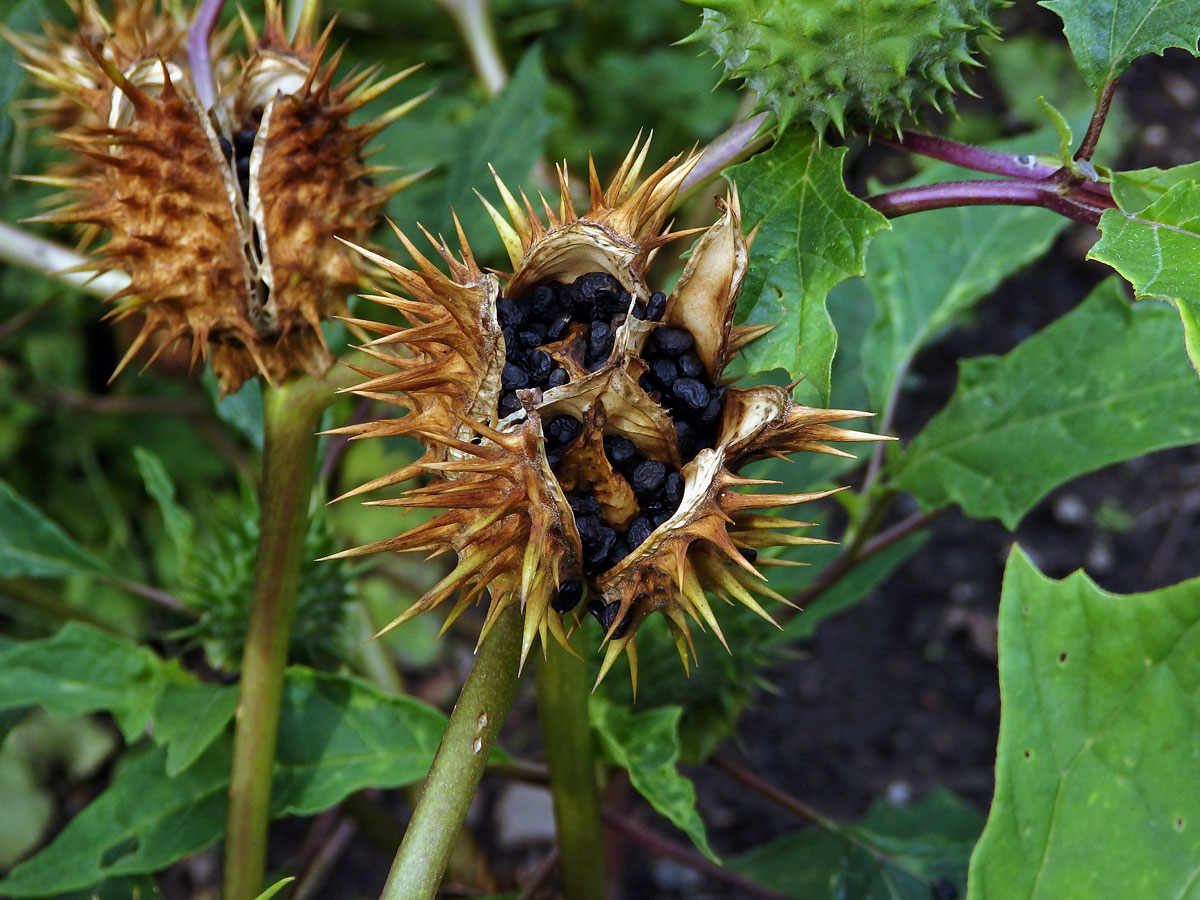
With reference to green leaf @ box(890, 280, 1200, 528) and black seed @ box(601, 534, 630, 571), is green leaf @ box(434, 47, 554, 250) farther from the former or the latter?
black seed @ box(601, 534, 630, 571)

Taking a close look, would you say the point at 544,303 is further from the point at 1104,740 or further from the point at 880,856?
the point at 880,856

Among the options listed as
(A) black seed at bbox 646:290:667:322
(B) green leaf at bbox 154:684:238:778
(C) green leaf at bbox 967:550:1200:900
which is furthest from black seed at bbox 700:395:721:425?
(B) green leaf at bbox 154:684:238:778

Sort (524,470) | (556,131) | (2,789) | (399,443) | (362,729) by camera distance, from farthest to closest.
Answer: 1. (556,131)
2. (2,789)
3. (399,443)
4. (362,729)
5. (524,470)

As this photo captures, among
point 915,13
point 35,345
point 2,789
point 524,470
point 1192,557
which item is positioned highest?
point 915,13

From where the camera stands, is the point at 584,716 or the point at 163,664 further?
the point at 163,664

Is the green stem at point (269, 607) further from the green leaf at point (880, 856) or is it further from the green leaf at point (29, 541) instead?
the green leaf at point (880, 856)

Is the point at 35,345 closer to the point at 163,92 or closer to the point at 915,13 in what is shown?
the point at 163,92

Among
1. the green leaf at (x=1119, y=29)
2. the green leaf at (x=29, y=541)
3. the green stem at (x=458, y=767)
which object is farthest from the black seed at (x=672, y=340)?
the green leaf at (x=29, y=541)

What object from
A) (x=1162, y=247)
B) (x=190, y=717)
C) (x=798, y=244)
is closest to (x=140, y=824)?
(x=190, y=717)

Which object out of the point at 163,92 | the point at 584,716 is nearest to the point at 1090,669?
the point at 584,716
